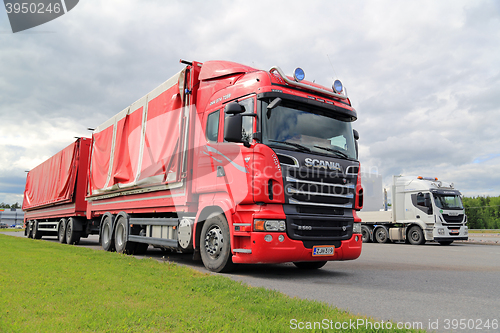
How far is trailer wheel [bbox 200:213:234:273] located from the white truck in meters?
11.1

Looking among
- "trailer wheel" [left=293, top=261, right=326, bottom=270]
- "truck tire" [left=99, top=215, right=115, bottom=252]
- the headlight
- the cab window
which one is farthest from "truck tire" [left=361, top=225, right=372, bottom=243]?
the headlight

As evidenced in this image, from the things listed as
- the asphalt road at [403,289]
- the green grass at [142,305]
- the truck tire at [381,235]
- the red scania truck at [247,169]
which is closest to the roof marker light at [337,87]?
the red scania truck at [247,169]

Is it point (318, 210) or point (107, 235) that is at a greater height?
point (318, 210)

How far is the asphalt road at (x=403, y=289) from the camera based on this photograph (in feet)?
13.5

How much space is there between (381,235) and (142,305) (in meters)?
18.8

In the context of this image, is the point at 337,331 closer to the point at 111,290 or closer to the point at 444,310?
the point at 444,310

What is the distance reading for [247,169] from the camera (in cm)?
638

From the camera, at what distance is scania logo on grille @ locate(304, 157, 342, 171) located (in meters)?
6.48

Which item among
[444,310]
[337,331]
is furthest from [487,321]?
[337,331]

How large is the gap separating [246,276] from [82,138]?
12.4m

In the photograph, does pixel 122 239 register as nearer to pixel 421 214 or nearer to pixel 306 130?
pixel 306 130

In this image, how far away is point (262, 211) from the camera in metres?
6.17

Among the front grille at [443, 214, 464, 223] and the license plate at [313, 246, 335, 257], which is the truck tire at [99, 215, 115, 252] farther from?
the front grille at [443, 214, 464, 223]

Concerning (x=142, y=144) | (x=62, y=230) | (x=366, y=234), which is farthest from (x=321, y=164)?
(x=366, y=234)
